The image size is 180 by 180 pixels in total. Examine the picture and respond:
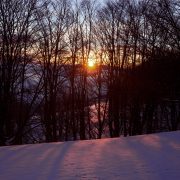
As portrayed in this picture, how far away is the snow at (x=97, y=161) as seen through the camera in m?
7.22

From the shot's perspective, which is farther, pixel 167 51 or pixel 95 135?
pixel 95 135

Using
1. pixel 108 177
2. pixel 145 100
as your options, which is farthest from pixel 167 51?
pixel 108 177

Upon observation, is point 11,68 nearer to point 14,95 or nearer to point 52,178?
point 14,95

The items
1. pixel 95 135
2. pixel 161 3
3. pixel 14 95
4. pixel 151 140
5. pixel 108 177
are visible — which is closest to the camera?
pixel 108 177

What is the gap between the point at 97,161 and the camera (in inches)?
336

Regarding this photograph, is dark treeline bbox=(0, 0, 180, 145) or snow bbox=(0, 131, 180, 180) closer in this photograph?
snow bbox=(0, 131, 180, 180)

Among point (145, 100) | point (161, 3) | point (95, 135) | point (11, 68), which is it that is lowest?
point (95, 135)

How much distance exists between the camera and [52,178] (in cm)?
708

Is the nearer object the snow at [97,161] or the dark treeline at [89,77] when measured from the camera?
the snow at [97,161]

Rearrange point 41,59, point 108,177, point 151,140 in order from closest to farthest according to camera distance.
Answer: point 108,177, point 151,140, point 41,59

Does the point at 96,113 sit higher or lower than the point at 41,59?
lower

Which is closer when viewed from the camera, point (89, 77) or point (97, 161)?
point (97, 161)

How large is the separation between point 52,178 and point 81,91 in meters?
31.1

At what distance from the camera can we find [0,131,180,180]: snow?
7.22 meters
